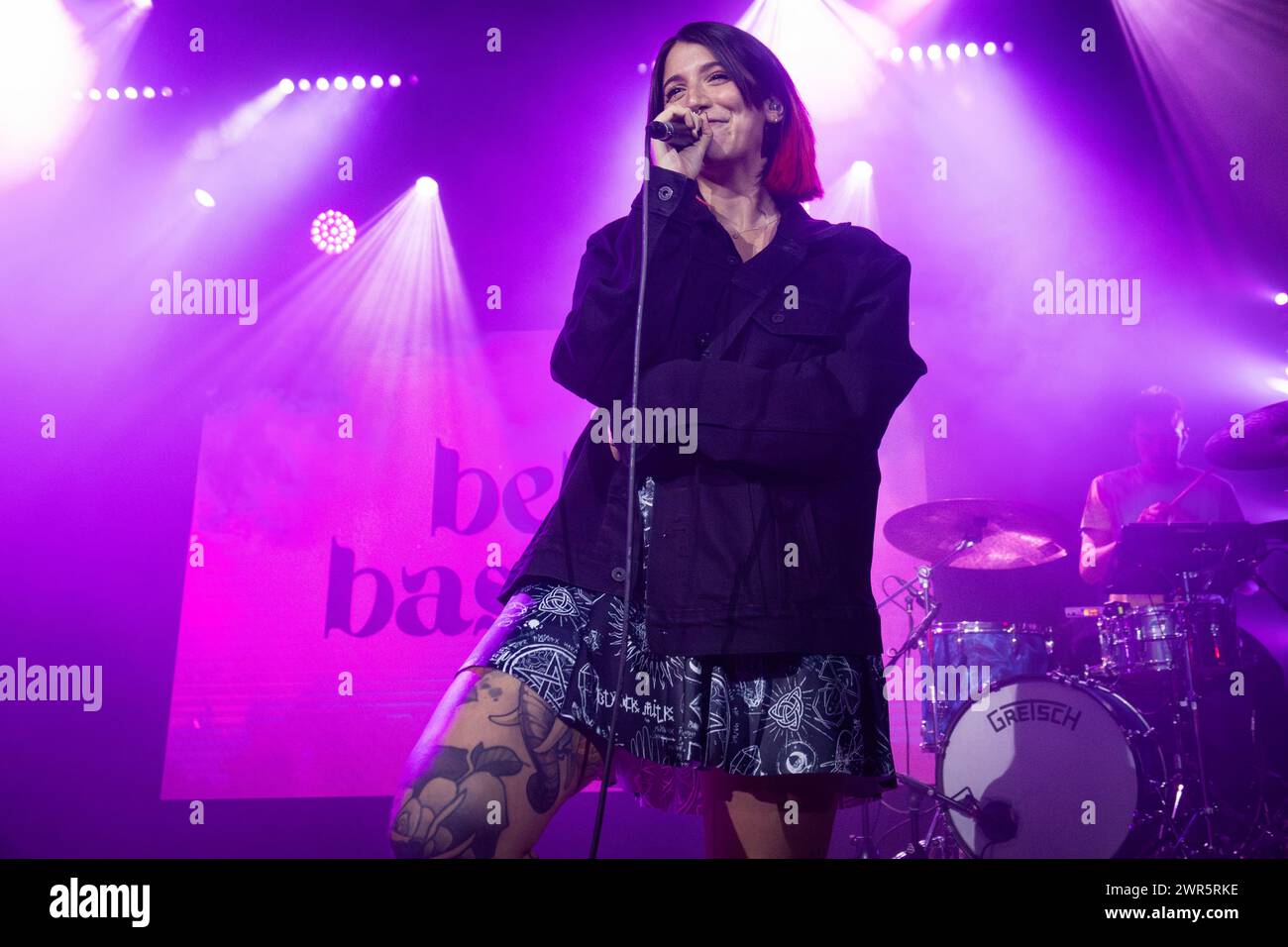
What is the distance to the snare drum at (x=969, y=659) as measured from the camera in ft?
13.0

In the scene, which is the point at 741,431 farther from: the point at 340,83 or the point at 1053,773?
the point at 340,83

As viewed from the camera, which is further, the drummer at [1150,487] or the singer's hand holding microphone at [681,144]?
the drummer at [1150,487]

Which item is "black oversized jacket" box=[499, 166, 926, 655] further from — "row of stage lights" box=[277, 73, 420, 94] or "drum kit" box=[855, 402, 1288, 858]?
"row of stage lights" box=[277, 73, 420, 94]

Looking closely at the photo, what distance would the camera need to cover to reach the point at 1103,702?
3.74 m

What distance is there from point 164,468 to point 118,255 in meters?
0.96

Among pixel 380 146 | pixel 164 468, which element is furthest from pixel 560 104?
pixel 164 468

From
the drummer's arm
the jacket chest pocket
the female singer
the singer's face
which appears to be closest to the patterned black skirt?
the female singer

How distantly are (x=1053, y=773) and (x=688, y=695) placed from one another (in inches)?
106

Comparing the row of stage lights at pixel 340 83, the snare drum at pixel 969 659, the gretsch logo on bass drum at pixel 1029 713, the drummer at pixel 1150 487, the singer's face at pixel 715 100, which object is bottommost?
the gretsch logo on bass drum at pixel 1029 713

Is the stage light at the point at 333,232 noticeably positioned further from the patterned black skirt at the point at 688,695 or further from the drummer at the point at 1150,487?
the drummer at the point at 1150,487

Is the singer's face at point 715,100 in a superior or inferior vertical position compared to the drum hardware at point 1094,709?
superior

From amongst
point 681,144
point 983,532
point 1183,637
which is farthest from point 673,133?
point 1183,637

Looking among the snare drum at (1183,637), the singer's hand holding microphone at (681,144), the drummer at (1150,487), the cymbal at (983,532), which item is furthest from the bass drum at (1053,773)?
the singer's hand holding microphone at (681,144)

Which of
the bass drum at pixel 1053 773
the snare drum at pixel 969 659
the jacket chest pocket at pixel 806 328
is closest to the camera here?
the jacket chest pocket at pixel 806 328
